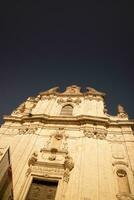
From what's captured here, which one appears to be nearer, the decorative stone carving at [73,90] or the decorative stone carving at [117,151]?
the decorative stone carving at [117,151]

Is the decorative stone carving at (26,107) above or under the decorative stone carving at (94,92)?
under

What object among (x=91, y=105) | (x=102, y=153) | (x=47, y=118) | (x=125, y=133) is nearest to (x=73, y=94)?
(x=91, y=105)

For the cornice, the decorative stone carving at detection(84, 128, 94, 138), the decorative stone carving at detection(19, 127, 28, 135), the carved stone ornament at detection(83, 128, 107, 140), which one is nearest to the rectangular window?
the decorative stone carving at detection(84, 128, 94, 138)

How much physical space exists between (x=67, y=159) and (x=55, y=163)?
731 millimetres

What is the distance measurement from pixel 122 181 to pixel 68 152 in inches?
142

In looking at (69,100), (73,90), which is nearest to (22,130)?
(69,100)

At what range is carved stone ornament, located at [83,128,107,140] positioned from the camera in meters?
14.2

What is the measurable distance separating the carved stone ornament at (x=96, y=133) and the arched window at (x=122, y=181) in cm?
297

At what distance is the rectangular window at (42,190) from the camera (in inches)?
409

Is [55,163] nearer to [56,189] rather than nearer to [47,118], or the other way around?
[56,189]

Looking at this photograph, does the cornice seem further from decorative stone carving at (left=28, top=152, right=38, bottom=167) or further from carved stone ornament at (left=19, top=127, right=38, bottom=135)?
decorative stone carving at (left=28, top=152, right=38, bottom=167)

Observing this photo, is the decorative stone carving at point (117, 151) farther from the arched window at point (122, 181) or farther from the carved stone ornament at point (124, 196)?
the carved stone ornament at point (124, 196)

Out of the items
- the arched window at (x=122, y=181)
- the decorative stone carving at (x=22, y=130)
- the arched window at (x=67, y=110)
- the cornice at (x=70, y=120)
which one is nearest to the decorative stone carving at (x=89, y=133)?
the cornice at (x=70, y=120)

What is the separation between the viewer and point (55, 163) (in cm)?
1180
